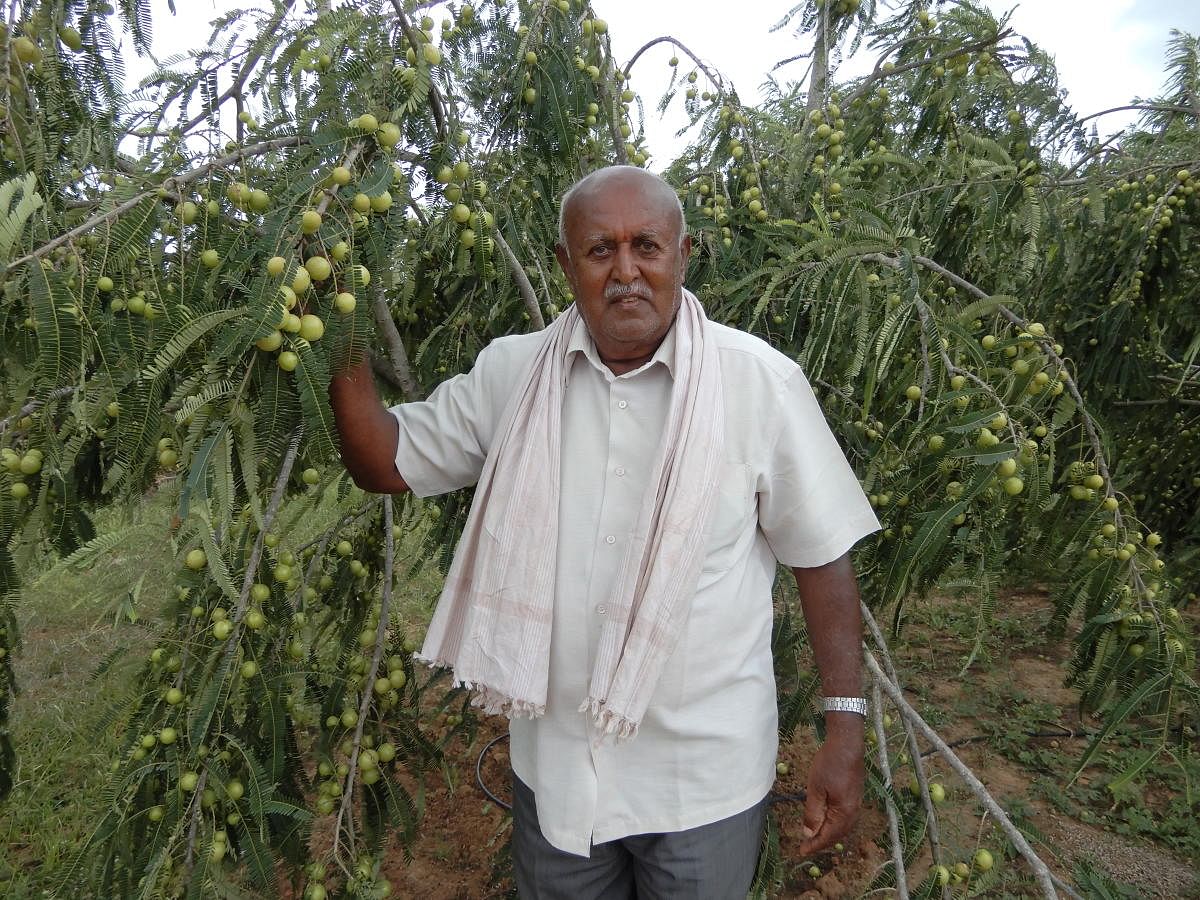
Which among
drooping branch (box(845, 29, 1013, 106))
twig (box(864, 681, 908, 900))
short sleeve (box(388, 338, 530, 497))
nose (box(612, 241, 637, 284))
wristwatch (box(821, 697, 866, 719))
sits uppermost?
drooping branch (box(845, 29, 1013, 106))

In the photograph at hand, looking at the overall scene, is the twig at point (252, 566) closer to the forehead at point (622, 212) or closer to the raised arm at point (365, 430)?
the raised arm at point (365, 430)

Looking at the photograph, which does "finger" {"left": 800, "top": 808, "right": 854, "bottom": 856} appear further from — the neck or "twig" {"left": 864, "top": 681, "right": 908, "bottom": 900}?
the neck

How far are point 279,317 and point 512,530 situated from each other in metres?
0.62

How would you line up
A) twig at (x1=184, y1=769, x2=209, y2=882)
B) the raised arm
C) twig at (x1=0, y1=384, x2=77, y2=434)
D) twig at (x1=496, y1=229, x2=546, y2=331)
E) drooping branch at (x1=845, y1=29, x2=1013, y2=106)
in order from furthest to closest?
drooping branch at (x1=845, y1=29, x2=1013, y2=106)
twig at (x1=496, y1=229, x2=546, y2=331)
twig at (x1=184, y1=769, x2=209, y2=882)
the raised arm
twig at (x1=0, y1=384, x2=77, y2=434)

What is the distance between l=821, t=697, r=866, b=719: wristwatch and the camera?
157 centimetres

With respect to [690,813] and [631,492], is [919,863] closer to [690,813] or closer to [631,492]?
Answer: [690,813]

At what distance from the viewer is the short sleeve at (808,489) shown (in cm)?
151

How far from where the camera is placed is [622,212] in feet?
4.78

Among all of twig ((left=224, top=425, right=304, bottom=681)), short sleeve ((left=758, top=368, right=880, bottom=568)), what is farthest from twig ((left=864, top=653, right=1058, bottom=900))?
twig ((left=224, top=425, right=304, bottom=681))

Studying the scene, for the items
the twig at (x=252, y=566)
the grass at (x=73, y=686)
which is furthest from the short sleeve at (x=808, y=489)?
the grass at (x=73, y=686)

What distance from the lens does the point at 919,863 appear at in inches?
122

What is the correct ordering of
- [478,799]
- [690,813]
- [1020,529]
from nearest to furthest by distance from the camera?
[690,813] → [1020,529] → [478,799]

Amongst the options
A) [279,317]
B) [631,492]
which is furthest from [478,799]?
[279,317]

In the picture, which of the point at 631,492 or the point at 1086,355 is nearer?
the point at 631,492
